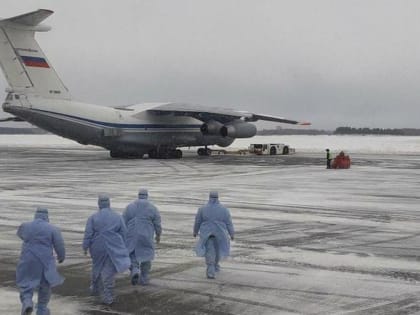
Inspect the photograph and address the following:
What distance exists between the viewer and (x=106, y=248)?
7836mm

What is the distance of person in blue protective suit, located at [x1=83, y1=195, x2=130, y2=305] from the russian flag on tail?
3239cm

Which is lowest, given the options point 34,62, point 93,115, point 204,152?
point 204,152

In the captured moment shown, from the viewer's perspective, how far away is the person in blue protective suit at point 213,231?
922cm

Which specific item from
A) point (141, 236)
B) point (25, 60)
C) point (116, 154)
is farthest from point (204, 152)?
point (141, 236)

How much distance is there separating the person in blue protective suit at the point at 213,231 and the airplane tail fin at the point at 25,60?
98.1 ft

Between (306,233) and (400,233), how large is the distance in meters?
2.08

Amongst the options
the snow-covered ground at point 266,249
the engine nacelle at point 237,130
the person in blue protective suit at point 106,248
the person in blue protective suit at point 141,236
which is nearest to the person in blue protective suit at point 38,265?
the snow-covered ground at point 266,249

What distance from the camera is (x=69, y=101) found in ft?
129

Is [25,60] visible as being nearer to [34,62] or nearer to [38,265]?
[34,62]

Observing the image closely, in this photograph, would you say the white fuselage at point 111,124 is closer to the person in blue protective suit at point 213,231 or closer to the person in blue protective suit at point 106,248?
the person in blue protective suit at point 213,231

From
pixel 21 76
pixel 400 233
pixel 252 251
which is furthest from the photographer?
pixel 21 76

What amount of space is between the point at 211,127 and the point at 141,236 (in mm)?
36887

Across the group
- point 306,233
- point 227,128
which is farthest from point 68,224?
point 227,128

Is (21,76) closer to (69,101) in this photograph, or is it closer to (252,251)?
(69,101)
